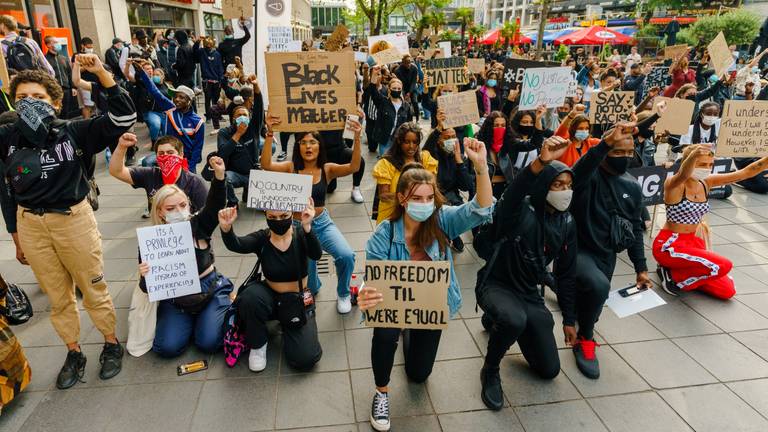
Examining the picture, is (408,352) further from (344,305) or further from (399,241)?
(344,305)

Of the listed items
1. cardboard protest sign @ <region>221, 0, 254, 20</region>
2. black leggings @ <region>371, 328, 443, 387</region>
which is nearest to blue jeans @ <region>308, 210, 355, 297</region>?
black leggings @ <region>371, 328, 443, 387</region>

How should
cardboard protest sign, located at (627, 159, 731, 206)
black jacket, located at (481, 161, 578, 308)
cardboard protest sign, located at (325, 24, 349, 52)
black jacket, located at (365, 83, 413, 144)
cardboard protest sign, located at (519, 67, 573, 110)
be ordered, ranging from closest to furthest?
black jacket, located at (481, 161, 578, 308) → cardboard protest sign, located at (627, 159, 731, 206) → cardboard protest sign, located at (519, 67, 573, 110) → black jacket, located at (365, 83, 413, 144) → cardboard protest sign, located at (325, 24, 349, 52)

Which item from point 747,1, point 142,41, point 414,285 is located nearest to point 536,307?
point 414,285

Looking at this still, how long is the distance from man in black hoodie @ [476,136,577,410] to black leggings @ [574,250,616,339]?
0.20 meters

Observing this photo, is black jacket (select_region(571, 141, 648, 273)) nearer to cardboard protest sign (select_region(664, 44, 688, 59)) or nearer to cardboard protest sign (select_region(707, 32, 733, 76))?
cardboard protest sign (select_region(707, 32, 733, 76))

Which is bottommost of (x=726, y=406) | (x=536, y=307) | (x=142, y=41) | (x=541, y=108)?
(x=726, y=406)

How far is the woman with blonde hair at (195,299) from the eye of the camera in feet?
12.6

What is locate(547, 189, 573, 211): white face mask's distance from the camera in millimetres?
3500

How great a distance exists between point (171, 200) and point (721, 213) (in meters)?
8.33

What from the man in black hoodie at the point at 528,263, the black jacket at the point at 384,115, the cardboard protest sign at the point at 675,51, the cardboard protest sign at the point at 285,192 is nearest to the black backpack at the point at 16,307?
the cardboard protest sign at the point at 285,192

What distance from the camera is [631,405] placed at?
360 cm

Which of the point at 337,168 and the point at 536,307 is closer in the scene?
the point at 536,307

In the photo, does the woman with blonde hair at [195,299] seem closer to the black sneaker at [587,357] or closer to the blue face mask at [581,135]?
the black sneaker at [587,357]

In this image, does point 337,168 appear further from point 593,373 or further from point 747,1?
point 747,1
